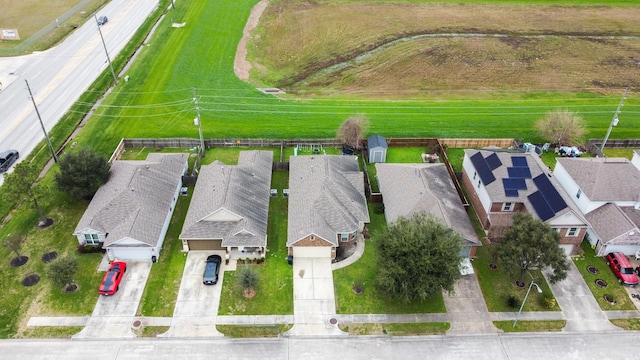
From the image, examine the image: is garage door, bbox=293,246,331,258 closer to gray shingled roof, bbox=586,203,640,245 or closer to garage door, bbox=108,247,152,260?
garage door, bbox=108,247,152,260

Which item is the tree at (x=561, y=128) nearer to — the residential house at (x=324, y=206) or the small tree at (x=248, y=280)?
the residential house at (x=324, y=206)

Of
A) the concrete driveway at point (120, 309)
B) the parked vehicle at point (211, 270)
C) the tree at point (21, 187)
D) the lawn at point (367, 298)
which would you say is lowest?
the lawn at point (367, 298)

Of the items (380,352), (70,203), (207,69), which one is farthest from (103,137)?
(380,352)

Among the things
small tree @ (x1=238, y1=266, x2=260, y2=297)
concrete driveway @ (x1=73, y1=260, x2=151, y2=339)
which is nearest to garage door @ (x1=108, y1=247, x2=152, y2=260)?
concrete driveway @ (x1=73, y1=260, x2=151, y2=339)

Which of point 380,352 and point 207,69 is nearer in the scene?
point 380,352

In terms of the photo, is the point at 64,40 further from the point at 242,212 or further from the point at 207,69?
the point at 242,212

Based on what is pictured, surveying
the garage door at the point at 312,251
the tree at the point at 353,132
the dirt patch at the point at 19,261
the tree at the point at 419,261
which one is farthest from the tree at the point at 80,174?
the tree at the point at 419,261
